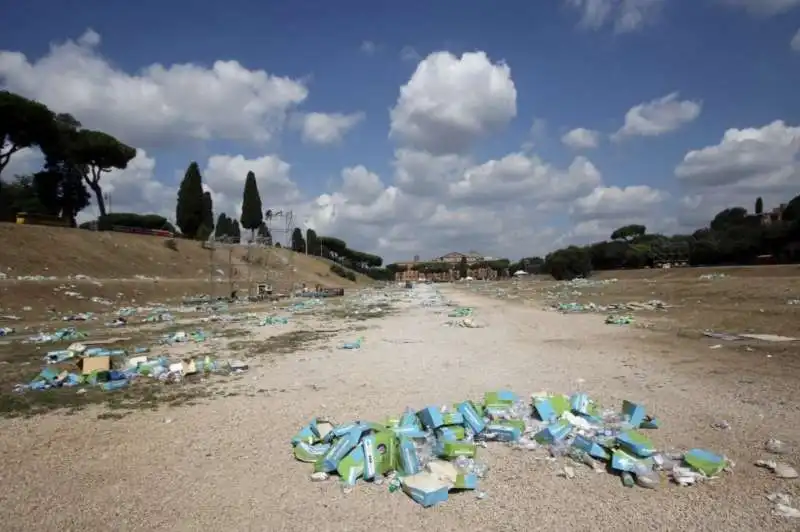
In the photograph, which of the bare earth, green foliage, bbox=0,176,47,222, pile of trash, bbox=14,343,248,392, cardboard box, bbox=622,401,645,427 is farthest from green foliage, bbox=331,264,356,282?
cardboard box, bbox=622,401,645,427

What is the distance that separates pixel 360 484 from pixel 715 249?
77.8 metres

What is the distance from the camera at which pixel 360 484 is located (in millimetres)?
5105

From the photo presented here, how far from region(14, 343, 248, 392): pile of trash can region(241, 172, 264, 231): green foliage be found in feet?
233

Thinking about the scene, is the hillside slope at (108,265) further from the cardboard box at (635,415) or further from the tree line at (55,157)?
the cardboard box at (635,415)

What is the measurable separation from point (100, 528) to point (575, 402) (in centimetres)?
599

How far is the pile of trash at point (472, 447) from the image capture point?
16.5 feet

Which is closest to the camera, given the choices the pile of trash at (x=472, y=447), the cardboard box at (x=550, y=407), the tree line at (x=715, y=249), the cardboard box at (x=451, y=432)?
the pile of trash at (x=472, y=447)

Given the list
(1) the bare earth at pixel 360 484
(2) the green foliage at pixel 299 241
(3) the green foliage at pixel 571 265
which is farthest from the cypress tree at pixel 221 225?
(1) the bare earth at pixel 360 484

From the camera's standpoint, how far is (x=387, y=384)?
9.80 meters

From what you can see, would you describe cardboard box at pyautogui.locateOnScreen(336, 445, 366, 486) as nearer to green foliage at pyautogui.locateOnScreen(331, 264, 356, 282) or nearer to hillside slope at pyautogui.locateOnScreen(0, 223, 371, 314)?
hillside slope at pyautogui.locateOnScreen(0, 223, 371, 314)

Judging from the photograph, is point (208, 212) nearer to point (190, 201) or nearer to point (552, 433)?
point (190, 201)

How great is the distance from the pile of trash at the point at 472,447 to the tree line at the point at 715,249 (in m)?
62.3

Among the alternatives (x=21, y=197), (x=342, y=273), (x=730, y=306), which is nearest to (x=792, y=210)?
(x=730, y=306)

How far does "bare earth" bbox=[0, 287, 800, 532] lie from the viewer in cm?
438
